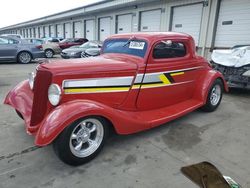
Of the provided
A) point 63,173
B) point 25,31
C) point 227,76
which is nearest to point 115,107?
point 63,173

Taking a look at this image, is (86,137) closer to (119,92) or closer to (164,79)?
(119,92)

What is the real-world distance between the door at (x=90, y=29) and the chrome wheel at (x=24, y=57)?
11578mm

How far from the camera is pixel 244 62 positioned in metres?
6.25

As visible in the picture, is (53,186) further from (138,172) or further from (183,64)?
(183,64)

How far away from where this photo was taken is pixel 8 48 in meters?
11.8

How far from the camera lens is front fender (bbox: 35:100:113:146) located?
8.48 ft

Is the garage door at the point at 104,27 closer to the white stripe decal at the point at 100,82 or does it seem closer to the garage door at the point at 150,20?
the garage door at the point at 150,20

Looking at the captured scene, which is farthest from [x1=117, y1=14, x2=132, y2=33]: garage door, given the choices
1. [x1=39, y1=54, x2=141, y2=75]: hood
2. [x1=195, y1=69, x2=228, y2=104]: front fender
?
[x1=39, y1=54, x2=141, y2=75]: hood

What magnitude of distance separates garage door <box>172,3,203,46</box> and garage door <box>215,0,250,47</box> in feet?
4.24

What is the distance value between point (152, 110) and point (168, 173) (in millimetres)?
1325

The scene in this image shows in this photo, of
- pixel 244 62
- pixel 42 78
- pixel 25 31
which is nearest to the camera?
pixel 42 78

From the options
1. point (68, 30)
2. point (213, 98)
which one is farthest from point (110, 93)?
point (68, 30)

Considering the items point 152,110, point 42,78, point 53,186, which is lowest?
point 53,186

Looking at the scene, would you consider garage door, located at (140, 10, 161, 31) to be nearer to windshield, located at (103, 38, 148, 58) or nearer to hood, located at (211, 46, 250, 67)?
hood, located at (211, 46, 250, 67)
